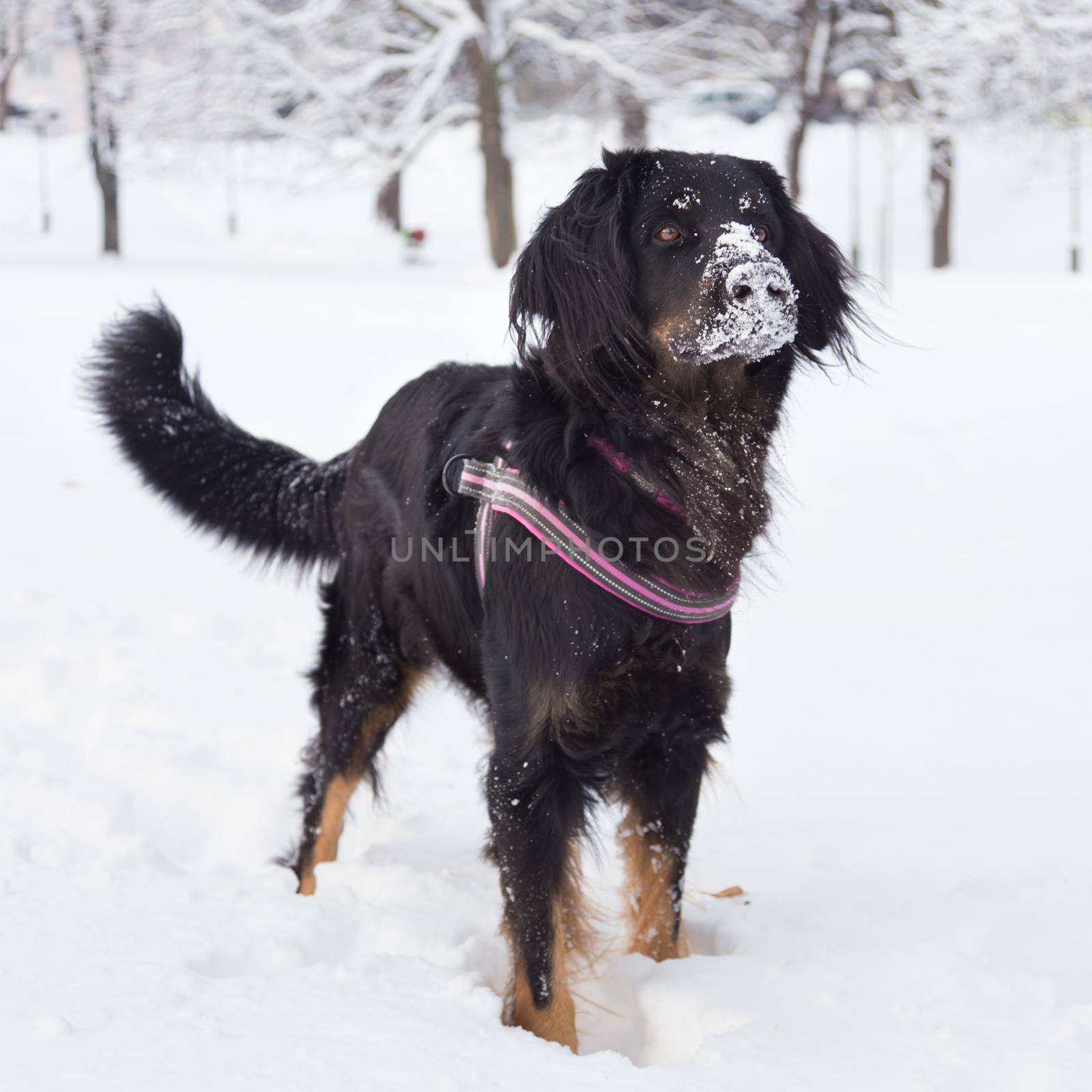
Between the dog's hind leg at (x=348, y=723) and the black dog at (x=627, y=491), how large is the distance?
46cm

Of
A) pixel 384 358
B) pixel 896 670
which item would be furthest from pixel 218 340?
pixel 896 670

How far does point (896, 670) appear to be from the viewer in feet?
14.7

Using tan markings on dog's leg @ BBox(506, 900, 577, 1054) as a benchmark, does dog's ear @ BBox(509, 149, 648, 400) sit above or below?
above

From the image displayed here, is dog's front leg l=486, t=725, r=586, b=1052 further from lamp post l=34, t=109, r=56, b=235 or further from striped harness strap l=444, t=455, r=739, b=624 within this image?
lamp post l=34, t=109, r=56, b=235

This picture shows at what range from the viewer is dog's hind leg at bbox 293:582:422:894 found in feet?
10.7

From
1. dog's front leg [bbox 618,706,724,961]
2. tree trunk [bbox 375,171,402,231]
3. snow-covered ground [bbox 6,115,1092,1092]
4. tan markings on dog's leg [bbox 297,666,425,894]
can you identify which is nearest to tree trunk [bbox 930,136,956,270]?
tree trunk [bbox 375,171,402,231]

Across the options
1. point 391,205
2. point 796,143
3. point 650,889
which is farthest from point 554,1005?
point 391,205

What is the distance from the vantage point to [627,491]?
7.94ft

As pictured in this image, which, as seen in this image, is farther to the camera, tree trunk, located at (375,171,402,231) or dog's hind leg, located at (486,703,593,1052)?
tree trunk, located at (375,171,402,231)

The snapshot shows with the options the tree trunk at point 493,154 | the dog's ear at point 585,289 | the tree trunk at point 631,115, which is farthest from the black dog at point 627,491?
the tree trunk at point 631,115

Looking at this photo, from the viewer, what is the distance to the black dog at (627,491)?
2371mm

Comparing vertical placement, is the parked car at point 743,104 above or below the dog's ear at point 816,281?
above

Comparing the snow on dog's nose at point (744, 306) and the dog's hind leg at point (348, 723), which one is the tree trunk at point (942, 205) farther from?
the snow on dog's nose at point (744, 306)

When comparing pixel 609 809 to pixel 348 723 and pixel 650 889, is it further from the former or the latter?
→ pixel 348 723
